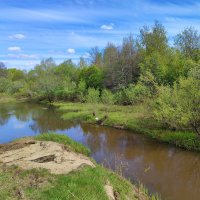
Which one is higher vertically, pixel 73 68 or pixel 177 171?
pixel 73 68

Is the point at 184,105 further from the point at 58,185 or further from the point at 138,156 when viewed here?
the point at 58,185

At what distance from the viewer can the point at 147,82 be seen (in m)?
35.5

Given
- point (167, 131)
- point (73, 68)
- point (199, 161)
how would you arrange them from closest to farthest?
point (199, 161)
point (167, 131)
point (73, 68)

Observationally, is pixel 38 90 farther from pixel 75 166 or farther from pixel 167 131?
pixel 75 166

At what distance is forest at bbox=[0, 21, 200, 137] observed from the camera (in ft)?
83.6

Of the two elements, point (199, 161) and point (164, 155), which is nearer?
point (199, 161)

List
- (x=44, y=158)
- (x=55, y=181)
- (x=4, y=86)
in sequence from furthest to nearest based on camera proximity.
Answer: (x=4, y=86), (x=44, y=158), (x=55, y=181)

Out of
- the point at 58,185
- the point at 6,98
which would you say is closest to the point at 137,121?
the point at 58,185

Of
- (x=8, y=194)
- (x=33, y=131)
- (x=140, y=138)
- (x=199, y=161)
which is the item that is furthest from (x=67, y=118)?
(x=8, y=194)

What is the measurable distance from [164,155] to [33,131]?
1723 cm

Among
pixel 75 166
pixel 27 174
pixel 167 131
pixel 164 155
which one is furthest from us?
pixel 167 131

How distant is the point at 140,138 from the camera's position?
29.7 meters

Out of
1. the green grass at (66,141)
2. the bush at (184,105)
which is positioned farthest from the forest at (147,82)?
the green grass at (66,141)

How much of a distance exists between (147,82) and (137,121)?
484cm
